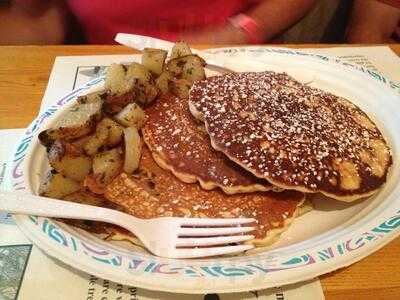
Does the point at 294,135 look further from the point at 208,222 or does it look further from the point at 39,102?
the point at 39,102

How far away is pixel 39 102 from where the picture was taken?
1.36 meters

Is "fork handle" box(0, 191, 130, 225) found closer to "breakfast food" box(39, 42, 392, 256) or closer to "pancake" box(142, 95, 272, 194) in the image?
"breakfast food" box(39, 42, 392, 256)

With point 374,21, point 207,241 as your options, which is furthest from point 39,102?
point 374,21

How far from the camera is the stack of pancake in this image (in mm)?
878

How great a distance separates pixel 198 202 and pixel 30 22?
50.9 inches

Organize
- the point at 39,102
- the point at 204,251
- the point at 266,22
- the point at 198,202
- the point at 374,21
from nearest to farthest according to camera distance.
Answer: the point at 204,251, the point at 198,202, the point at 39,102, the point at 266,22, the point at 374,21

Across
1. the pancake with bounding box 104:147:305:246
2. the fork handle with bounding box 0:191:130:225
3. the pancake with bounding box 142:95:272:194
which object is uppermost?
the pancake with bounding box 142:95:272:194

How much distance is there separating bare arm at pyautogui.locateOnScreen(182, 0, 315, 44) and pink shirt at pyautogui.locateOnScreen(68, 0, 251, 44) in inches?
1.5

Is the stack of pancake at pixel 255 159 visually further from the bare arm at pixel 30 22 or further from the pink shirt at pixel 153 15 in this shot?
the bare arm at pixel 30 22

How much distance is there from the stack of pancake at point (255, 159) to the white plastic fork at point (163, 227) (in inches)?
1.8

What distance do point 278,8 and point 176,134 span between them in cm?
104

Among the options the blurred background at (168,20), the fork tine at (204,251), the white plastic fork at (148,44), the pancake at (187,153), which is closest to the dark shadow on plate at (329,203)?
the pancake at (187,153)

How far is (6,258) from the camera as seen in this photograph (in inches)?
34.7

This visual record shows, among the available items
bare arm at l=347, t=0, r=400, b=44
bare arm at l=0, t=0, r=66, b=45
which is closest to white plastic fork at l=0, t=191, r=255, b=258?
bare arm at l=0, t=0, r=66, b=45
